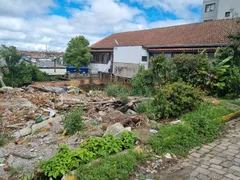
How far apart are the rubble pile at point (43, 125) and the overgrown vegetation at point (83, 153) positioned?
55 centimetres

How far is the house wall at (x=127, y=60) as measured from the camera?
19781 mm

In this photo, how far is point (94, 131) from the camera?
550 centimetres

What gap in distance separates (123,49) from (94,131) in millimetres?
17264

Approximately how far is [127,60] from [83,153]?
18464 millimetres

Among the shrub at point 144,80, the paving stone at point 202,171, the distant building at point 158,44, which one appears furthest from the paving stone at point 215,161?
the distant building at point 158,44

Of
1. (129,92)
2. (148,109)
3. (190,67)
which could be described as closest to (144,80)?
(129,92)

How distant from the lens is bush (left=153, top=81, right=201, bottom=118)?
19.9 ft

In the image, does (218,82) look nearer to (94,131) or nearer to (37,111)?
(94,131)

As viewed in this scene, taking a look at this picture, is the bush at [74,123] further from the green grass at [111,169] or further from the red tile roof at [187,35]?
Answer: the red tile roof at [187,35]

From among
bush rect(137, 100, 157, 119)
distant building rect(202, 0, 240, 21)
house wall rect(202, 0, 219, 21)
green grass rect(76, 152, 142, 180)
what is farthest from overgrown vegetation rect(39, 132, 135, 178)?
house wall rect(202, 0, 219, 21)

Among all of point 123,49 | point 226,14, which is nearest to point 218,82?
point 123,49

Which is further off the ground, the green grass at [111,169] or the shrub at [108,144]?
the shrub at [108,144]

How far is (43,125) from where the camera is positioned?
7.04 metres

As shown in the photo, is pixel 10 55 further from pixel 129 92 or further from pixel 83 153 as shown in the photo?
pixel 83 153
